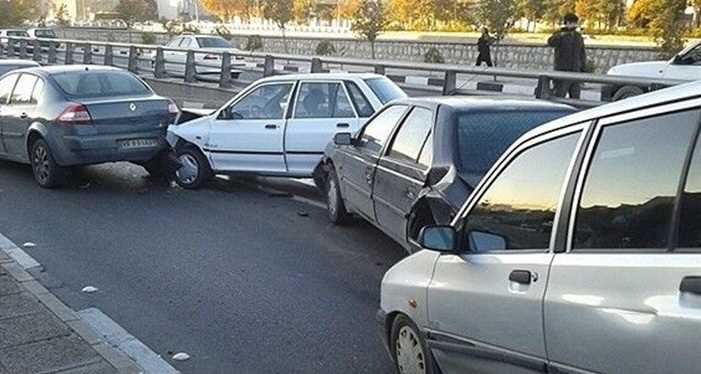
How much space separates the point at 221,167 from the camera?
10.7 m

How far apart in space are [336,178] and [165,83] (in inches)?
594

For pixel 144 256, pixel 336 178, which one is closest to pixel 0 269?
pixel 144 256

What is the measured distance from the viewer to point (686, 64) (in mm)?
16219

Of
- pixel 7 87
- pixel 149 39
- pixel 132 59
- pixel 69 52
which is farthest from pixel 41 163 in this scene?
pixel 149 39

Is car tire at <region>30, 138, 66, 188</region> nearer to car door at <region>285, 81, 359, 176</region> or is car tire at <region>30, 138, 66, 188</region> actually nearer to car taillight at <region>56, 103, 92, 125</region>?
car taillight at <region>56, 103, 92, 125</region>

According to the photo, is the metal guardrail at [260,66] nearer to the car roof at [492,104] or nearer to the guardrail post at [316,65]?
the guardrail post at [316,65]

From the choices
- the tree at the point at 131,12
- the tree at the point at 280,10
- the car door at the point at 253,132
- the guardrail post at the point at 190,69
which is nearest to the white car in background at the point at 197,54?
the guardrail post at the point at 190,69

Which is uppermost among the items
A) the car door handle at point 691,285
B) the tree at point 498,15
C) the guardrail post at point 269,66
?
the tree at point 498,15

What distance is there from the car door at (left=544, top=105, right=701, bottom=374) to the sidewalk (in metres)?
2.71

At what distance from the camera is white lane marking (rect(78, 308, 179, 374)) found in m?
4.89

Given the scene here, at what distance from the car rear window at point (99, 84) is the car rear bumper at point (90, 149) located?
73 centimetres

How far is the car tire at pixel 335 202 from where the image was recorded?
857cm

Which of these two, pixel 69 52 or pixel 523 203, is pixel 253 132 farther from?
pixel 69 52

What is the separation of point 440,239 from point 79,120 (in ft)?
26.2
